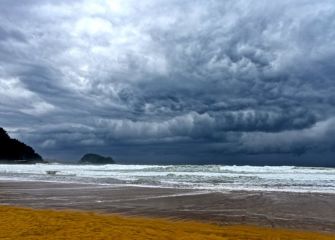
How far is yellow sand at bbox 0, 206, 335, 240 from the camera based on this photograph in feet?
30.5

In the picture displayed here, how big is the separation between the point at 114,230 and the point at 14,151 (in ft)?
Result: 448

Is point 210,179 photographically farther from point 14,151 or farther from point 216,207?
point 14,151

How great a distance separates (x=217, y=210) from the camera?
15461 millimetres

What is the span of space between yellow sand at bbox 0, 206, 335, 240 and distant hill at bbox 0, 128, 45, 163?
121585 millimetres

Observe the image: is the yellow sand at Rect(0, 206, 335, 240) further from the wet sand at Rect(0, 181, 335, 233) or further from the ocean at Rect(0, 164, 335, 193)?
the ocean at Rect(0, 164, 335, 193)

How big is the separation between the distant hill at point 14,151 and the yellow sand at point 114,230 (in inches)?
4787

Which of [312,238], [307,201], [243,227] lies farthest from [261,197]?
[312,238]

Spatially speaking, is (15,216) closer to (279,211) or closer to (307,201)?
(279,211)

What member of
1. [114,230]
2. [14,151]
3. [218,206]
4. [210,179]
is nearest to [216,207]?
[218,206]

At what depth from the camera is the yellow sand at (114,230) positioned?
9.28m

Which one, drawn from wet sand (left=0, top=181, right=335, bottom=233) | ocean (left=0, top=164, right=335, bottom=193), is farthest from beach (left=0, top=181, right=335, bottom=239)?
ocean (left=0, top=164, right=335, bottom=193)

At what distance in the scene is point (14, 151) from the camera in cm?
13562

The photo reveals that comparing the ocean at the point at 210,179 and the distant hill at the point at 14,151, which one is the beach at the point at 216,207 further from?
the distant hill at the point at 14,151

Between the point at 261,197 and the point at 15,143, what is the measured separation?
436 feet
